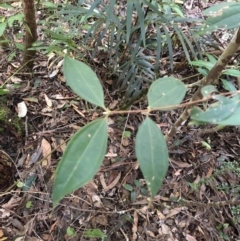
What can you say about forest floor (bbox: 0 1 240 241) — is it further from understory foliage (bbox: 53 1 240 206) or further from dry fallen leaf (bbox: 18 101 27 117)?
understory foliage (bbox: 53 1 240 206)

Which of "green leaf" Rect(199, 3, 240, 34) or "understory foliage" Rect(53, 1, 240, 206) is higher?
"green leaf" Rect(199, 3, 240, 34)

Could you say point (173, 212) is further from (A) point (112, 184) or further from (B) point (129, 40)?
(B) point (129, 40)

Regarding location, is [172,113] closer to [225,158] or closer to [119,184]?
[225,158]

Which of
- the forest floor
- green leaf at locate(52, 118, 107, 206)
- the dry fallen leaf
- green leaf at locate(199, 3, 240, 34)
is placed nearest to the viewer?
green leaf at locate(52, 118, 107, 206)

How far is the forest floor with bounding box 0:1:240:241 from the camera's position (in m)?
1.44

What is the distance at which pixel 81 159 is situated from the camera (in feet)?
1.73

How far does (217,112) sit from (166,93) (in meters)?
0.09

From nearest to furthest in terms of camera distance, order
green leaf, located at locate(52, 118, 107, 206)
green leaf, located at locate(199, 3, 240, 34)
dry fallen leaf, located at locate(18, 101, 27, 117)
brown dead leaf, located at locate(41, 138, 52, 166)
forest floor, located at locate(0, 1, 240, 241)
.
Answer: green leaf, located at locate(52, 118, 107, 206) < green leaf, located at locate(199, 3, 240, 34) < forest floor, located at locate(0, 1, 240, 241) < brown dead leaf, located at locate(41, 138, 52, 166) < dry fallen leaf, located at locate(18, 101, 27, 117)

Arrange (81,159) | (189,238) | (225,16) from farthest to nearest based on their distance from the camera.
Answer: (189,238) < (225,16) < (81,159)

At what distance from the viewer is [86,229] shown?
142cm

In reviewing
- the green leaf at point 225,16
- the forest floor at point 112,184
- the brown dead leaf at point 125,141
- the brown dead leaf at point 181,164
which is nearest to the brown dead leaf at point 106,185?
the forest floor at point 112,184

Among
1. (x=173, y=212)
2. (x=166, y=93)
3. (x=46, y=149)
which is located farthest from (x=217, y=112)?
(x=46, y=149)

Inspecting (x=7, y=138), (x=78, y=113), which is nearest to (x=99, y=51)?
(x=78, y=113)

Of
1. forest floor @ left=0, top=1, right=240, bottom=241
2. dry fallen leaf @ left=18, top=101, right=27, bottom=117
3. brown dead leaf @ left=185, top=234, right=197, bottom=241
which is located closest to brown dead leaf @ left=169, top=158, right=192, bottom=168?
forest floor @ left=0, top=1, right=240, bottom=241
